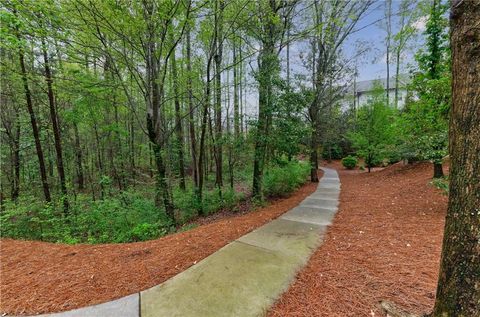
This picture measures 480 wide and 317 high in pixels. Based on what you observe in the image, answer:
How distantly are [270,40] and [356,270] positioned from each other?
6.00 metres

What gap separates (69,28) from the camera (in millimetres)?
4484

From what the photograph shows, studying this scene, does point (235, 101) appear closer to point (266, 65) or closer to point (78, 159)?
point (266, 65)

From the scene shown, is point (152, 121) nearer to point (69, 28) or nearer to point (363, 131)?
point (69, 28)

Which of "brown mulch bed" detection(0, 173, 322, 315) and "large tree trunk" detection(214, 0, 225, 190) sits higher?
"large tree trunk" detection(214, 0, 225, 190)

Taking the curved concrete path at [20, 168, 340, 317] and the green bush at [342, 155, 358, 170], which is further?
the green bush at [342, 155, 358, 170]

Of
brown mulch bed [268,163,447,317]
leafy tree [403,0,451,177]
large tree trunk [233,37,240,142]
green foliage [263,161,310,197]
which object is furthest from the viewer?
green foliage [263,161,310,197]

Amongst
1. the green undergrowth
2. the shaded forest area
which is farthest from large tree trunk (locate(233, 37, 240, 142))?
the green undergrowth

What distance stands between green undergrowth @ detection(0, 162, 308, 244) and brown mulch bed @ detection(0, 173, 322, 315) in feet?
5.02

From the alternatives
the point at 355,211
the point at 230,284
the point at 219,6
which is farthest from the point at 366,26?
the point at 230,284

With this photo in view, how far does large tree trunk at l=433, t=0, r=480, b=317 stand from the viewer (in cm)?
123

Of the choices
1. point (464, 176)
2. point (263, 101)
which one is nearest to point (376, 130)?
point (263, 101)

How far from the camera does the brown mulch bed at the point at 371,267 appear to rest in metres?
1.87

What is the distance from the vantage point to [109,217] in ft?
19.0

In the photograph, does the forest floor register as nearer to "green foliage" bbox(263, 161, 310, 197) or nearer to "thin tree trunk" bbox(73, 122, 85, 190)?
"green foliage" bbox(263, 161, 310, 197)
